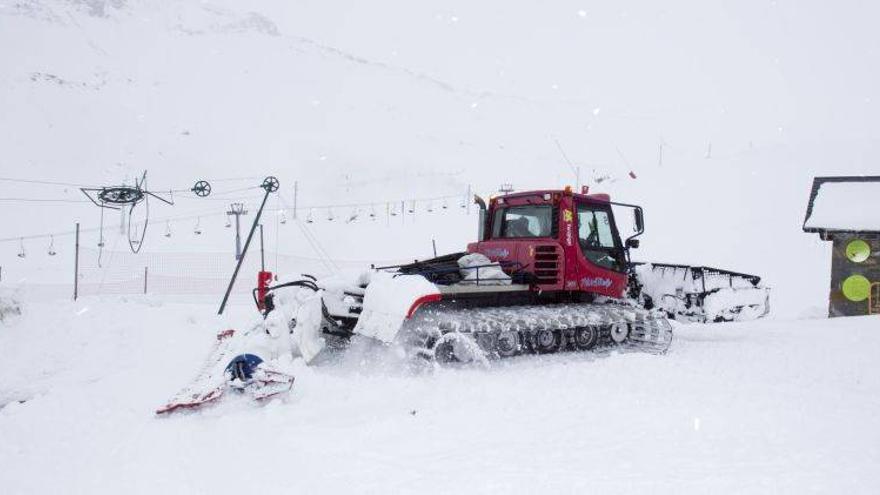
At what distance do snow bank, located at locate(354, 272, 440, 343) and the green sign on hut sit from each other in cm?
1174

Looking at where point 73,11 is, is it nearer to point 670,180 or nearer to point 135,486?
point 670,180

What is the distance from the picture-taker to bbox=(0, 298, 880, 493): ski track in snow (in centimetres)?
422

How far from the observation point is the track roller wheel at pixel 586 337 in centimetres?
919

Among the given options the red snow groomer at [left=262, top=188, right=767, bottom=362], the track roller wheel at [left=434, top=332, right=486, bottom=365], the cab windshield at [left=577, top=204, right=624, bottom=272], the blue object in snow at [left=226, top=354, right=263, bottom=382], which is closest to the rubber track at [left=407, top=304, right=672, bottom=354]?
the red snow groomer at [left=262, top=188, right=767, bottom=362]

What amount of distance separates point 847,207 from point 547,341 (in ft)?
34.4

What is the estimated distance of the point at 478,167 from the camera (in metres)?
55.4

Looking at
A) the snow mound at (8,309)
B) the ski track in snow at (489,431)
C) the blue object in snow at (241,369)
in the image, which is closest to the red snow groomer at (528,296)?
the ski track in snow at (489,431)

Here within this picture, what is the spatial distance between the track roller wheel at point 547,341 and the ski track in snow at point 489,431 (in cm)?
28

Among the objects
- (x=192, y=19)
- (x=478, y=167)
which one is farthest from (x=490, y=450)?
(x=192, y=19)

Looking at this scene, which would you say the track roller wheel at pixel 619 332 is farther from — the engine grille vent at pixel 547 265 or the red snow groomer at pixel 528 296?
the engine grille vent at pixel 547 265

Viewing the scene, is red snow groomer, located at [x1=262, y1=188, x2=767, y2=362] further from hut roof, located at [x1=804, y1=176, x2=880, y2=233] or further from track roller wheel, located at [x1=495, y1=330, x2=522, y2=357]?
hut roof, located at [x1=804, y1=176, x2=880, y2=233]

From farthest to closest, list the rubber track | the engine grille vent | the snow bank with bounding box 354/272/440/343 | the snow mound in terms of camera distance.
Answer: the snow mound < the engine grille vent < the rubber track < the snow bank with bounding box 354/272/440/343

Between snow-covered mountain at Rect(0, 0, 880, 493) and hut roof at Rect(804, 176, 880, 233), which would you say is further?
hut roof at Rect(804, 176, 880, 233)

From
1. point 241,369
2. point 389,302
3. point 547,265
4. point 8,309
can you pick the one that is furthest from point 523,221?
point 8,309
